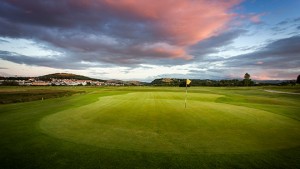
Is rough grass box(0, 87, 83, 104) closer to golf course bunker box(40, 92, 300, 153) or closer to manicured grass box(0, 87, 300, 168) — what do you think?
manicured grass box(0, 87, 300, 168)

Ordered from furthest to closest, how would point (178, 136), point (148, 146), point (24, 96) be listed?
point (24, 96) → point (178, 136) → point (148, 146)

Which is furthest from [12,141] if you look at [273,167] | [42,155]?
[273,167]

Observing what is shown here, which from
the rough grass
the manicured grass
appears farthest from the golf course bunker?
the rough grass

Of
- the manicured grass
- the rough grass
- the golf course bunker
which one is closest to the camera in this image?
the manicured grass

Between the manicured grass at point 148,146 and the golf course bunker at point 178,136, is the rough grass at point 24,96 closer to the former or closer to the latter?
the manicured grass at point 148,146

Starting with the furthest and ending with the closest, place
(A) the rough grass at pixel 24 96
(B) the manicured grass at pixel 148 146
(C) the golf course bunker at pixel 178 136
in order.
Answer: (A) the rough grass at pixel 24 96 → (C) the golf course bunker at pixel 178 136 → (B) the manicured grass at pixel 148 146

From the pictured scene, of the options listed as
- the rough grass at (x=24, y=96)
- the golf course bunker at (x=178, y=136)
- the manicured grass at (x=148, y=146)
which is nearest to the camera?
the manicured grass at (x=148, y=146)

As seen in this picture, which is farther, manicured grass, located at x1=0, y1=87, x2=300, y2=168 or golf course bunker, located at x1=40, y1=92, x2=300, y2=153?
golf course bunker, located at x1=40, y1=92, x2=300, y2=153

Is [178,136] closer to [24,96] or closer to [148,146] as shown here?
[148,146]

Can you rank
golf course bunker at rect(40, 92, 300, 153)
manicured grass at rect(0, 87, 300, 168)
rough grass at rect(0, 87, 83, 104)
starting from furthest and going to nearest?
1. rough grass at rect(0, 87, 83, 104)
2. golf course bunker at rect(40, 92, 300, 153)
3. manicured grass at rect(0, 87, 300, 168)

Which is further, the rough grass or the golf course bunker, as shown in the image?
the rough grass

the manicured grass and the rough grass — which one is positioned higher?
the manicured grass

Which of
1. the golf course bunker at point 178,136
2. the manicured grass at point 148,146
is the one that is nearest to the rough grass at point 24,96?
the manicured grass at point 148,146

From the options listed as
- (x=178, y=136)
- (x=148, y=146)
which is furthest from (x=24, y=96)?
A: (x=148, y=146)
